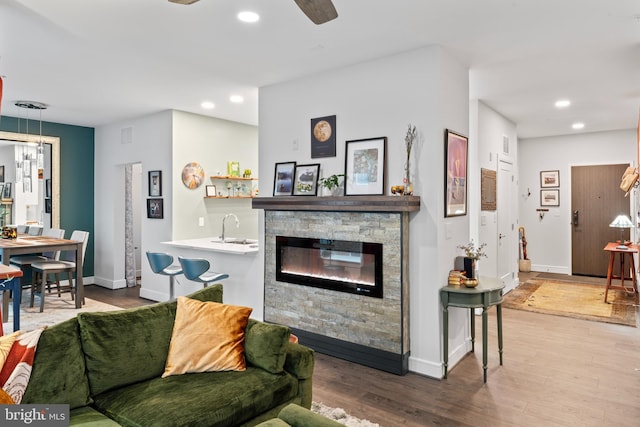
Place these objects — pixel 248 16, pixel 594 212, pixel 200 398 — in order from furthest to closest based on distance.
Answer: pixel 594 212 → pixel 248 16 → pixel 200 398

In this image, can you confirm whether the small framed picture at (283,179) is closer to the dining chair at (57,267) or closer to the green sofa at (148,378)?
the green sofa at (148,378)

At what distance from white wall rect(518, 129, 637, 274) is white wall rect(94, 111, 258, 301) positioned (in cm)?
563

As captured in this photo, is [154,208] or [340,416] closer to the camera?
[340,416]

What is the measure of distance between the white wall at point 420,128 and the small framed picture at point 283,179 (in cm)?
39

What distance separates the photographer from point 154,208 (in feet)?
20.1

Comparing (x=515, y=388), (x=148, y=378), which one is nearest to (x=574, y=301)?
(x=515, y=388)

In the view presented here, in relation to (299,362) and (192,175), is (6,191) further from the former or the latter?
(299,362)

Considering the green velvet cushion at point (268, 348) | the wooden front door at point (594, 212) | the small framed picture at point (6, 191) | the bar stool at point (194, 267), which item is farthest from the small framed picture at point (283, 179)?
the wooden front door at point (594, 212)

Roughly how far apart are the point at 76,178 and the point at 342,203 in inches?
219

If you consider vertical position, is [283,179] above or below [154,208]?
above

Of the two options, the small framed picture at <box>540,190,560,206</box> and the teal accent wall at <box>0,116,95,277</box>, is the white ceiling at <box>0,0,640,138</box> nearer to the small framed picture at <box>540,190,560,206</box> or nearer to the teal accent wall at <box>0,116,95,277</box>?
the teal accent wall at <box>0,116,95,277</box>

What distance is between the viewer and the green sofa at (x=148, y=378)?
191cm

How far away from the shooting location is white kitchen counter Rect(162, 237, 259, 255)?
471 centimetres

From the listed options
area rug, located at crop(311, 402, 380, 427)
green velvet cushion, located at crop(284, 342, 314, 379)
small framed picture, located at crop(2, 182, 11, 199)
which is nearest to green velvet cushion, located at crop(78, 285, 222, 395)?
green velvet cushion, located at crop(284, 342, 314, 379)
